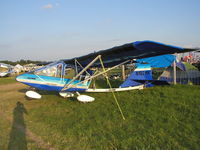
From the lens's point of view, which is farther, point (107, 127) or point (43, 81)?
point (43, 81)

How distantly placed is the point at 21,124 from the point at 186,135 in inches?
189

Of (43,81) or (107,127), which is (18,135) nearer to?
(107,127)

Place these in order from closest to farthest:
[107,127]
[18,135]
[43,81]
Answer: [18,135]
[107,127]
[43,81]

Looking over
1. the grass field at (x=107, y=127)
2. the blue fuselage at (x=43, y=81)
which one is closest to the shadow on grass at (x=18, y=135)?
the grass field at (x=107, y=127)

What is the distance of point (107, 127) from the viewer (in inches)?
172

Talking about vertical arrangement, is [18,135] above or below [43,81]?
below

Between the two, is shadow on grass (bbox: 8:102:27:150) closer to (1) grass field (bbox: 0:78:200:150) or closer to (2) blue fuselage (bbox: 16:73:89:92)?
(1) grass field (bbox: 0:78:200:150)

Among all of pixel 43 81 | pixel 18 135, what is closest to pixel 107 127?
pixel 18 135

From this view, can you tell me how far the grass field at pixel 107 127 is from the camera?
3.49 metres

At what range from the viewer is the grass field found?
3490 millimetres

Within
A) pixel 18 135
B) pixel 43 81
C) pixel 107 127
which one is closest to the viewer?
pixel 18 135

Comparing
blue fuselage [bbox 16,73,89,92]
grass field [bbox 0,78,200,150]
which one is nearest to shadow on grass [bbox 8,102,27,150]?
grass field [bbox 0,78,200,150]

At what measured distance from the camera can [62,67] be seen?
7957 millimetres

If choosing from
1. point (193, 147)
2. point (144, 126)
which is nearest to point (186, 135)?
point (193, 147)
